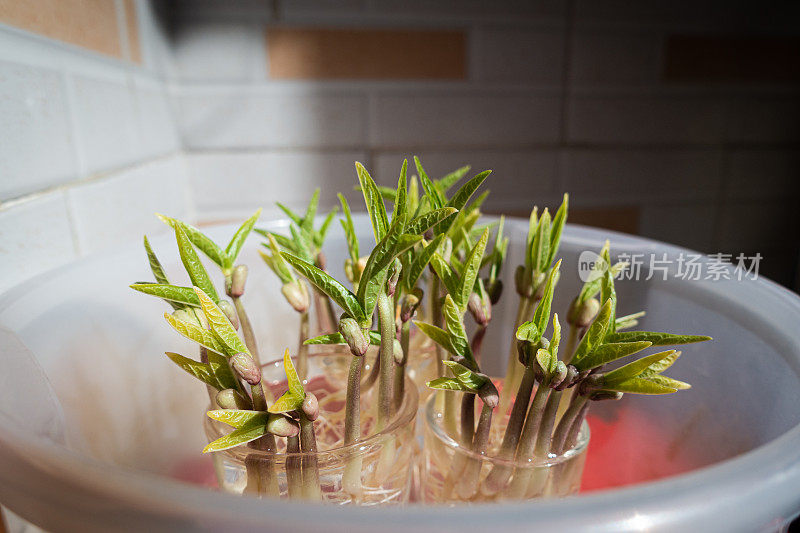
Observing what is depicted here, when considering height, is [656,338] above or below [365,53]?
below

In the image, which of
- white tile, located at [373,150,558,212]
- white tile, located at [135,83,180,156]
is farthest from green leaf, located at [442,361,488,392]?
white tile, located at [373,150,558,212]

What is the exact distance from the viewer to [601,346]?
20cm

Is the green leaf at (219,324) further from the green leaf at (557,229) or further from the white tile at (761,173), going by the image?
the white tile at (761,173)

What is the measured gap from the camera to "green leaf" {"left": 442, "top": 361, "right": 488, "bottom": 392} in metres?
0.21

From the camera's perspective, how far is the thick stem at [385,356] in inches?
8.1

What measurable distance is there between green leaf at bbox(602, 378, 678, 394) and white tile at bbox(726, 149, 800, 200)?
2.87 ft

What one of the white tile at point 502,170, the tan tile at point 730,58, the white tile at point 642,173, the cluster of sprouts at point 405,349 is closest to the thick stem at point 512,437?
the cluster of sprouts at point 405,349

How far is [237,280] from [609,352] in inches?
6.3

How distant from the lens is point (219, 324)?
0.19 meters

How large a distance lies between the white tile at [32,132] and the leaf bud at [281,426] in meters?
0.20

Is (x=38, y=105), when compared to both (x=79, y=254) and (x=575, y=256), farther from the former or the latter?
(x=575, y=256)

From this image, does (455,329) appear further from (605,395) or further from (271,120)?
(271,120)

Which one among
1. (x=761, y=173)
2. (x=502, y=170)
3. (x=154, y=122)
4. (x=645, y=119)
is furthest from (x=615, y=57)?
(x=154, y=122)

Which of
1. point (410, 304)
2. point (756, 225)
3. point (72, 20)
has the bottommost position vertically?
point (756, 225)
